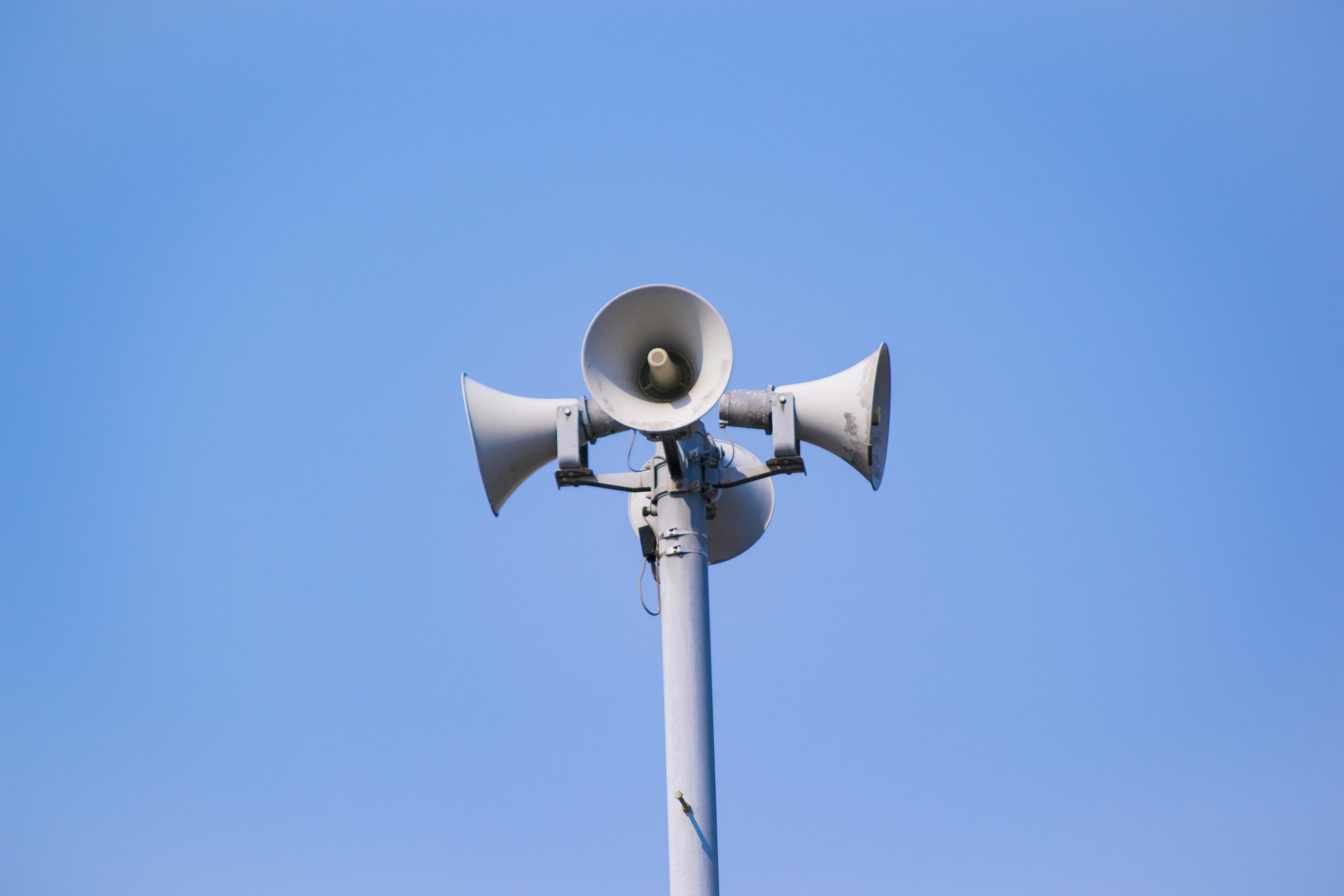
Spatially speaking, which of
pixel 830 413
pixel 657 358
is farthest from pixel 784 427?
pixel 657 358

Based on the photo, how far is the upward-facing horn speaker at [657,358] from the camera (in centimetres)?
816

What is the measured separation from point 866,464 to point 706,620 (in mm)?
1452

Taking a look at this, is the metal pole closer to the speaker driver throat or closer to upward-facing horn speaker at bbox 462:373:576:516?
the speaker driver throat

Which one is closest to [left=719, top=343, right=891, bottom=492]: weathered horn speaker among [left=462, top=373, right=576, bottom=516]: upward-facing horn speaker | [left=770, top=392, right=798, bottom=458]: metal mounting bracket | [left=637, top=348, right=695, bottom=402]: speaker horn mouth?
[left=770, top=392, right=798, bottom=458]: metal mounting bracket

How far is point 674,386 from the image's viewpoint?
8492mm

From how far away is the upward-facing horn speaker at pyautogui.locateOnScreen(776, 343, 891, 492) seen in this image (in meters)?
8.62

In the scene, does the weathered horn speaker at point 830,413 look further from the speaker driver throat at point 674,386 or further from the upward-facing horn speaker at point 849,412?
the speaker driver throat at point 674,386

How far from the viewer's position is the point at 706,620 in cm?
844

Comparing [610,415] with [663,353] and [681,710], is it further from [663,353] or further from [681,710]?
[681,710]

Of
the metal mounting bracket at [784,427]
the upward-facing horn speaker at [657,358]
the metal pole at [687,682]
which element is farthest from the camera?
the metal mounting bracket at [784,427]

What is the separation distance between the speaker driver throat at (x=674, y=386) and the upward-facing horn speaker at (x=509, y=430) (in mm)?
642

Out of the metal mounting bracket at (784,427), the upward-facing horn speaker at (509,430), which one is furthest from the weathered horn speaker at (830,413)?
the upward-facing horn speaker at (509,430)

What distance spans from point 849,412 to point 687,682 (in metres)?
2.00

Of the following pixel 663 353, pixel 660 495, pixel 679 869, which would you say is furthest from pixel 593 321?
pixel 679 869
